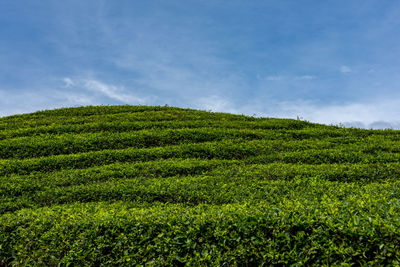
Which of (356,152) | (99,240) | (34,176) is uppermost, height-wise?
(356,152)

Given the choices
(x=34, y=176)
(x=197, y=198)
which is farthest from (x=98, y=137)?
(x=197, y=198)

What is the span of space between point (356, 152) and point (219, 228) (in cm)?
1412

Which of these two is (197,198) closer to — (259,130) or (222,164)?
(222,164)

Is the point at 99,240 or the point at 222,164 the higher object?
the point at 222,164

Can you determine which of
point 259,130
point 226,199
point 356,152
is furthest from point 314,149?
point 226,199

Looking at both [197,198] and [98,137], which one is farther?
[98,137]

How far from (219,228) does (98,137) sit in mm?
15819

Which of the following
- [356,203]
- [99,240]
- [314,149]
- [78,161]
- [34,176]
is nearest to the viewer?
[99,240]

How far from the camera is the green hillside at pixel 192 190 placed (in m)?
5.84

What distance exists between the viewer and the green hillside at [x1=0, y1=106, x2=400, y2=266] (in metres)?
5.84

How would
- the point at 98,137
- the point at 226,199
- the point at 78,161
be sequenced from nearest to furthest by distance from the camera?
the point at 226,199 < the point at 78,161 < the point at 98,137

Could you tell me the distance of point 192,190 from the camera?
1137cm

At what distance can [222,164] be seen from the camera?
15.2m

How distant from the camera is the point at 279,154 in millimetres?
16688
